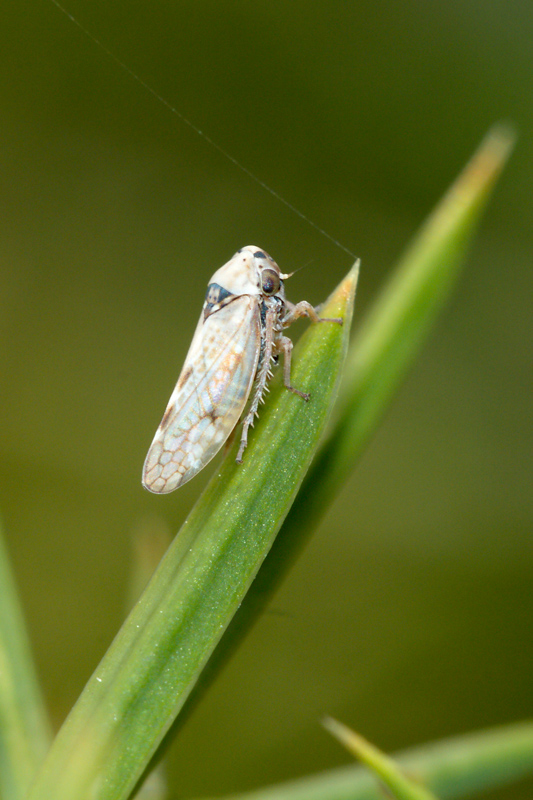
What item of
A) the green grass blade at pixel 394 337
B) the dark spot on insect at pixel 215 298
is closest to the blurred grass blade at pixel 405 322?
the green grass blade at pixel 394 337

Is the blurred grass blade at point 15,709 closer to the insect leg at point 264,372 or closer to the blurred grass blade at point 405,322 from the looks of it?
the blurred grass blade at point 405,322

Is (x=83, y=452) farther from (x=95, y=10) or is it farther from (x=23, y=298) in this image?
(x=95, y=10)

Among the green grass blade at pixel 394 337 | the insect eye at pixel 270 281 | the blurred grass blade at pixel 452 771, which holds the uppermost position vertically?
the insect eye at pixel 270 281

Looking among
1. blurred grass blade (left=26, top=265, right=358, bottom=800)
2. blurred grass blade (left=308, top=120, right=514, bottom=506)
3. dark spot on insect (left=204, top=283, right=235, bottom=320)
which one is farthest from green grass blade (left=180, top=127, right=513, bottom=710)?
dark spot on insect (left=204, top=283, right=235, bottom=320)

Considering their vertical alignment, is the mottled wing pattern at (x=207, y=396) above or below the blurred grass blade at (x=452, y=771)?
above

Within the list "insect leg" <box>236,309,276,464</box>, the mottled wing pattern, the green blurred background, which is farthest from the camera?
the green blurred background

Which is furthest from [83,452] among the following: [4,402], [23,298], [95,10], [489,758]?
[489,758]

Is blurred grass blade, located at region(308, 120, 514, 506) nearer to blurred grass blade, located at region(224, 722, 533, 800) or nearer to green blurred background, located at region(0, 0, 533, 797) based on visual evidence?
blurred grass blade, located at region(224, 722, 533, 800)
